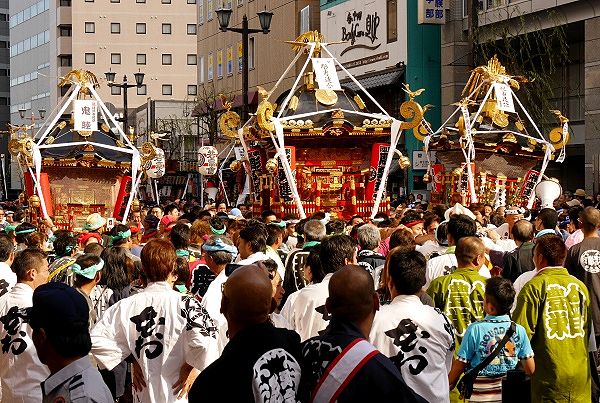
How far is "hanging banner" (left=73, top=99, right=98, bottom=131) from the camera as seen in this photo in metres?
21.6

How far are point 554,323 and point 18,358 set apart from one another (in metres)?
3.59

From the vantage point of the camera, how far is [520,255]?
975 centimetres

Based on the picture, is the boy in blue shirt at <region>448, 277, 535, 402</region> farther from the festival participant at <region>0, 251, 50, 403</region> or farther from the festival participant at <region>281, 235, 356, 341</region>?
the festival participant at <region>0, 251, 50, 403</region>

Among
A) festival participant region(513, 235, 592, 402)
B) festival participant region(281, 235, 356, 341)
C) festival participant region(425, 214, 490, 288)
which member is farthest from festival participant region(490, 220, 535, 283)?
festival participant region(281, 235, 356, 341)

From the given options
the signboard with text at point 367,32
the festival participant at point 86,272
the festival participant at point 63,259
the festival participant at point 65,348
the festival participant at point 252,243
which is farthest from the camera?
the signboard with text at point 367,32

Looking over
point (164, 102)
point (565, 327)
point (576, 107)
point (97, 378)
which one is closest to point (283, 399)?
point (97, 378)

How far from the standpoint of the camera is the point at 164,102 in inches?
2985

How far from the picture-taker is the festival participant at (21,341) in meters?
7.12

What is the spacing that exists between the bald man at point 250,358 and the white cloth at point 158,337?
188 centimetres

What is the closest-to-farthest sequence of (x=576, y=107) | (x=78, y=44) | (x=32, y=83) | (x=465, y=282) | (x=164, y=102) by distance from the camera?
(x=465, y=282) < (x=576, y=107) < (x=164, y=102) < (x=78, y=44) < (x=32, y=83)

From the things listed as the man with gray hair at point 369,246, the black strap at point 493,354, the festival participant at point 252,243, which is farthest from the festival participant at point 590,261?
the festival participant at point 252,243

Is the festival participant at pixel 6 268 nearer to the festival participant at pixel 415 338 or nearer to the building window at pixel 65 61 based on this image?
the festival participant at pixel 415 338

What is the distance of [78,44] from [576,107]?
58426mm

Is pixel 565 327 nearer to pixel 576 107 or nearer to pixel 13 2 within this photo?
pixel 576 107
